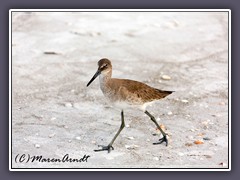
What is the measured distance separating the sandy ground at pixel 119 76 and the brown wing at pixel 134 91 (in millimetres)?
633

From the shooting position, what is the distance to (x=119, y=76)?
8.72 meters

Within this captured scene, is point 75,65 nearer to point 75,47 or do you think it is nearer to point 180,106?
point 75,47

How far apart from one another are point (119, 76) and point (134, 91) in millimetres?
2426

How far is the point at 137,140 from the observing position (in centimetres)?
683

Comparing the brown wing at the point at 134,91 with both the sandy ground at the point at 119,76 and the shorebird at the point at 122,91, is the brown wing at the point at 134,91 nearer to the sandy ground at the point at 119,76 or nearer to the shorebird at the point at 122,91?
the shorebird at the point at 122,91

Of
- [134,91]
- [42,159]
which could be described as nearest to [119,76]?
[134,91]

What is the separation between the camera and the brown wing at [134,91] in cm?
625

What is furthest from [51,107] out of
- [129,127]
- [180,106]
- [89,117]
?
[180,106]

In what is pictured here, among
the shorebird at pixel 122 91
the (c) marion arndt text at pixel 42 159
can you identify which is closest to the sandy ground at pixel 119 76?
the (c) marion arndt text at pixel 42 159

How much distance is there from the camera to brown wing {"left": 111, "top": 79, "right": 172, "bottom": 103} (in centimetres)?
625

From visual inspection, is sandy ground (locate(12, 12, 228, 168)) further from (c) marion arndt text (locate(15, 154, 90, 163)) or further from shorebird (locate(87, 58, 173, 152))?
shorebird (locate(87, 58, 173, 152))

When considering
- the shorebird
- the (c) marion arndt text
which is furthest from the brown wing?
the (c) marion arndt text

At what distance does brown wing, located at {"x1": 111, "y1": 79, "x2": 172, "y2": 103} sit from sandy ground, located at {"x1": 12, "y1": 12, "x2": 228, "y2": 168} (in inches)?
24.9

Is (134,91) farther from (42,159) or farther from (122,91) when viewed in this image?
(42,159)
